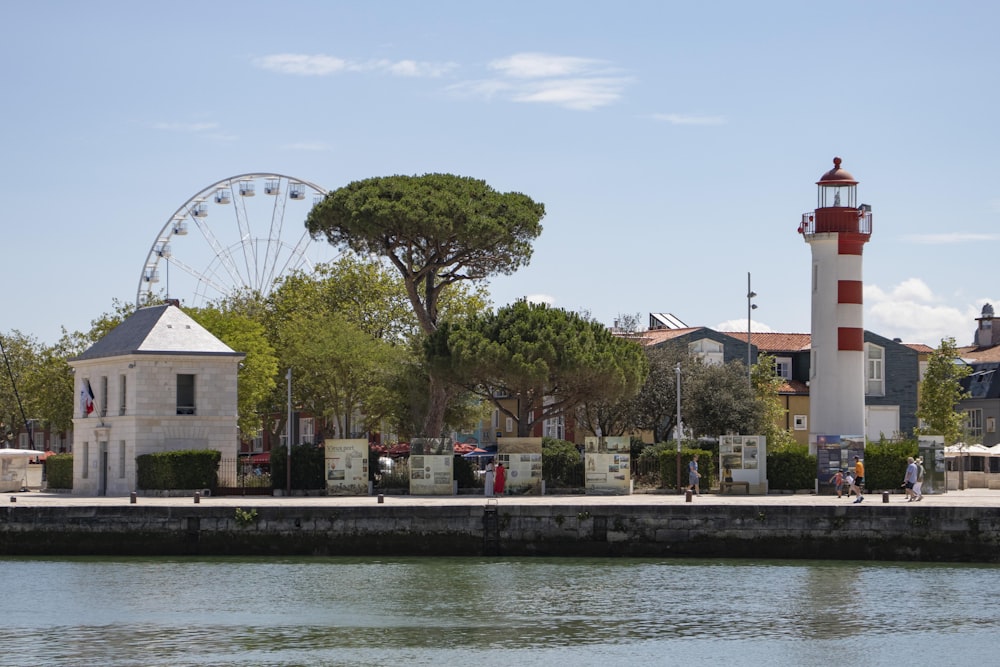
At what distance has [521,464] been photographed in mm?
54000

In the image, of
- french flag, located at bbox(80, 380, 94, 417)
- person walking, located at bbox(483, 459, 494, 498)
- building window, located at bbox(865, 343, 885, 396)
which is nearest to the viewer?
person walking, located at bbox(483, 459, 494, 498)

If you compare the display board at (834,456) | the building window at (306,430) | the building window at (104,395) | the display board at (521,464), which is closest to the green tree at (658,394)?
the display board at (834,456)

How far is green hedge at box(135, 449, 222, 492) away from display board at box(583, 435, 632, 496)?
13.7 meters

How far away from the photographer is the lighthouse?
2384 inches

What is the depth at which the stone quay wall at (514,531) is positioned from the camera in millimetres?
42875

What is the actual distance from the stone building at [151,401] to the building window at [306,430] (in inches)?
1855

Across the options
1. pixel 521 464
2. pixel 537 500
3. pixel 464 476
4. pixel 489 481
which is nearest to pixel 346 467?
pixel 464 476

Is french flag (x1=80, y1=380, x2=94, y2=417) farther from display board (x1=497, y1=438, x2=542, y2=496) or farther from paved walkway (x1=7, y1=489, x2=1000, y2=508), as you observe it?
display board (x1=497, y1=438, x2=542, y2=496)

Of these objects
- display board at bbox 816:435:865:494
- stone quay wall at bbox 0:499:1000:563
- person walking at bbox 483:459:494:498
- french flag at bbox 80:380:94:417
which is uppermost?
french flag at bbox 80:380:94:417

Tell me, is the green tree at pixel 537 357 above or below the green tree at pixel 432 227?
below

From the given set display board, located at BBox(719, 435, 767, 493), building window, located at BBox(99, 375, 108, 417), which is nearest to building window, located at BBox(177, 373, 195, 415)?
building window, located at BBox(99, 375, 108, 417)

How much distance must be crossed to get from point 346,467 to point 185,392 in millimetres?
8232

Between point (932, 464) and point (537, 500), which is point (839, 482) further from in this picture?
point (537, 500)

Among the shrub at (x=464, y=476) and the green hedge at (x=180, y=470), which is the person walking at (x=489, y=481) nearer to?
the shrub at (x=464, y=476)
